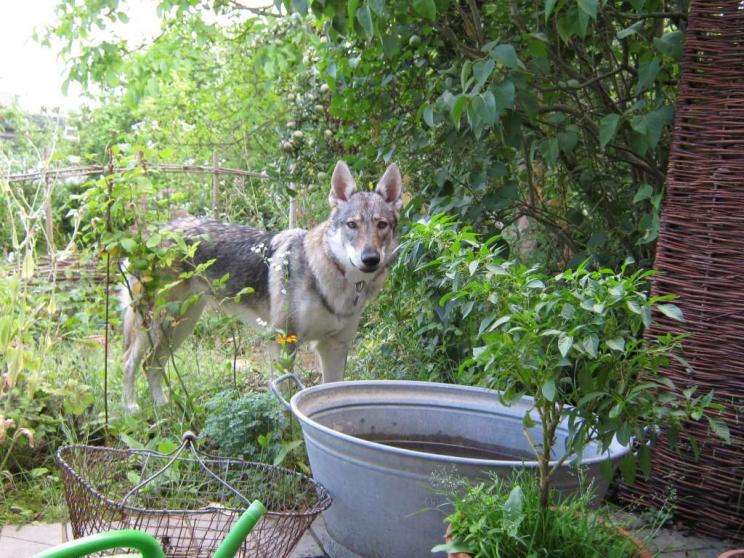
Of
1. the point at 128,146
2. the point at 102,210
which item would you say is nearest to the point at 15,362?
the point at 102,210

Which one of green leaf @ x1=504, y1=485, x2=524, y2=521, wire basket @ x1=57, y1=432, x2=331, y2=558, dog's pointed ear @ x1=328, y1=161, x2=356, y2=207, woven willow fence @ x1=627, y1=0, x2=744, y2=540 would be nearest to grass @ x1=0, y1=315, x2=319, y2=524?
wire basket @ x1=57, y1=432, x2=331, y2=558

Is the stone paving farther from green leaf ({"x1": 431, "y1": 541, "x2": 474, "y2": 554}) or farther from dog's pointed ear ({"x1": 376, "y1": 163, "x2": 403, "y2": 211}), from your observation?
dog's pointed ear ({"x1": 376, "y1": 163, "x2": 403, "y2": 211})

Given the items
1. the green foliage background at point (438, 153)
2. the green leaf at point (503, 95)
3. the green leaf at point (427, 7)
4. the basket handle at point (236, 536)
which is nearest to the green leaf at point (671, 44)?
the green foliage background at point (438, 153)

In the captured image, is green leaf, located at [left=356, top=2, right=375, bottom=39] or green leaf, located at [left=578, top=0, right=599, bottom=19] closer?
green leaf, located at [left=578, top=0, right=599, bottom=19]

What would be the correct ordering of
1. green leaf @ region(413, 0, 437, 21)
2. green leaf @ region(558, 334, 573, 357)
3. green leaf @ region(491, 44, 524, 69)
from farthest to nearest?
green leaf @ region(491, 44, 524, 69) < green leaf @ region(413, 0, 437, 21) < green leaf @ region(558, 334, 573, 357)

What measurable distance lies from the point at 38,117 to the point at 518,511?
11.5 meters

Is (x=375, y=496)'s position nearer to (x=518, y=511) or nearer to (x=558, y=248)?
(x=518, y=511)

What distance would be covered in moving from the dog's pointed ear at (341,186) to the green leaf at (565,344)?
8.88 ft

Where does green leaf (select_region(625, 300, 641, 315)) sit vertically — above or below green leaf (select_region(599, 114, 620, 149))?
below

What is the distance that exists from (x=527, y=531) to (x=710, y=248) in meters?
1.45

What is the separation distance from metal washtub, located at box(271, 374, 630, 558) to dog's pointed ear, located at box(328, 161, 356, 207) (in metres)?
1.67

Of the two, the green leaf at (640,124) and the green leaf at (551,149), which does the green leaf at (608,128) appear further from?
the green leaf at (551,149)

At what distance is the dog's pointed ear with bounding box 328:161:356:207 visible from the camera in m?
4.16

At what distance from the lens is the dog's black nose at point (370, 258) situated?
12.9ft
